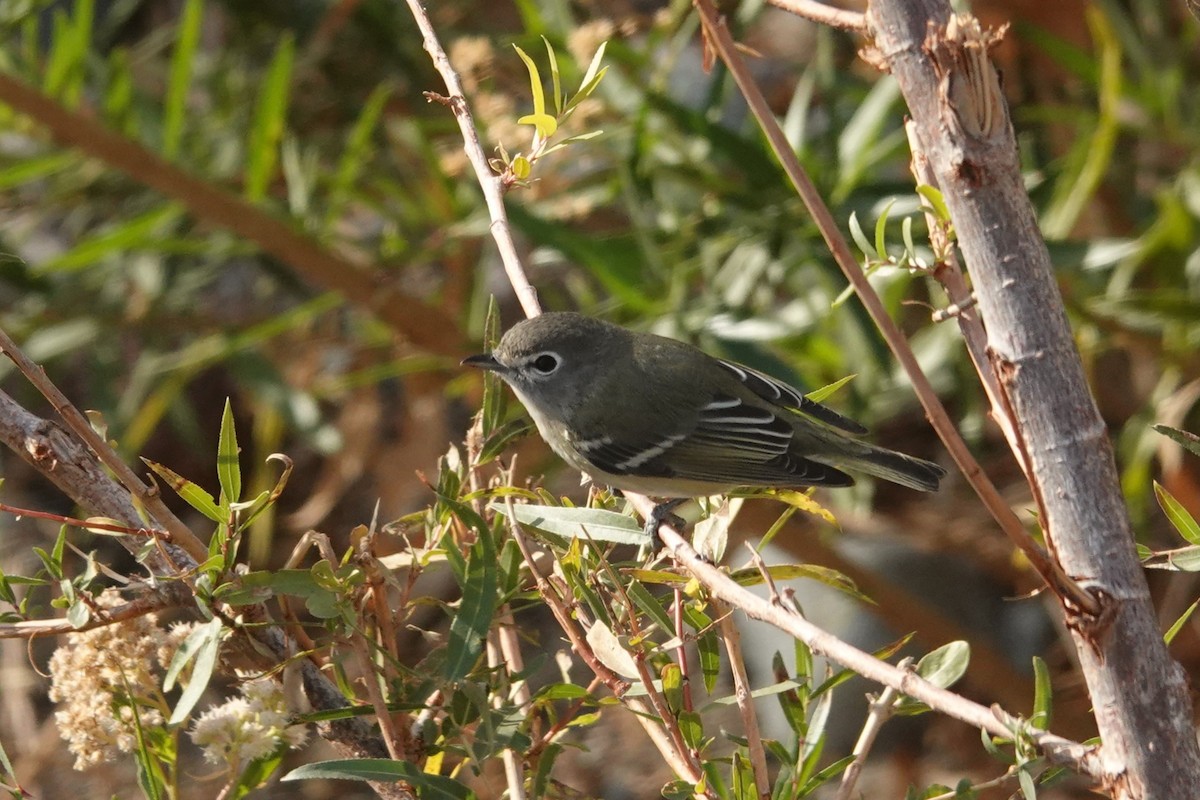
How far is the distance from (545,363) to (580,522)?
138cm

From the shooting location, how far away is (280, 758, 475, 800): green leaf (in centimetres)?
115

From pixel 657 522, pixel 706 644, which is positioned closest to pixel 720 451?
pixel 657 522

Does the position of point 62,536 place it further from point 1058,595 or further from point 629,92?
point 629,92

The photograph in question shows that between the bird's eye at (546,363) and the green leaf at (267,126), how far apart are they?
1.02 meters

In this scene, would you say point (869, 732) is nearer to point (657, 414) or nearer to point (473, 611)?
point (473, 611)

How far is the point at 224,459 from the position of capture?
4.30 ft

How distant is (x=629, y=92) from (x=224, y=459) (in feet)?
7.66

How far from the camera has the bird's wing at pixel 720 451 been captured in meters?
2.60

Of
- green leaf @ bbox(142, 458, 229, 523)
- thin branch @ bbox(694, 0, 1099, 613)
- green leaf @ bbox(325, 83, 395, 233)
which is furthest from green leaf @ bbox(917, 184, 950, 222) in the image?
green leaf @ bbox(325, 83, 395, 233)

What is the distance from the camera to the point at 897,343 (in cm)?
98

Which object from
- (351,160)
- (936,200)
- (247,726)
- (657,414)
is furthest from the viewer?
(351,160)

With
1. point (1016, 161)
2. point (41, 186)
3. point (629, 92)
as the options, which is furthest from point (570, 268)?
point (1016, 161)

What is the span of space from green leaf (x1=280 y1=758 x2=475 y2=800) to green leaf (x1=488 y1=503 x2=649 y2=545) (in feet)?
1.00

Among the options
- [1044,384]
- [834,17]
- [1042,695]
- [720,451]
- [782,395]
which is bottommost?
[720,451]
